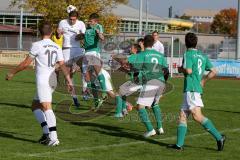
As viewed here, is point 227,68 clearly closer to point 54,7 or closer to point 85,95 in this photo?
point 54,7

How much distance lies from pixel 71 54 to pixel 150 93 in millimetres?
4968

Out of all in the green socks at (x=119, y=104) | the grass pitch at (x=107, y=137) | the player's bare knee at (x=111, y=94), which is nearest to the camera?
the grass pitch at (x=107, y=137)

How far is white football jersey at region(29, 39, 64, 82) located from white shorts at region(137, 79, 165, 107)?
2.06m

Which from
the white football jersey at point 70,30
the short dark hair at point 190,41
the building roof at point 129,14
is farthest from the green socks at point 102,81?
the building roof at point 129,14

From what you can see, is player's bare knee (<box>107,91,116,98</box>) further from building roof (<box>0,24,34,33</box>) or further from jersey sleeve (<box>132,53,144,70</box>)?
building roof (<box>0,24,34,33</box>)

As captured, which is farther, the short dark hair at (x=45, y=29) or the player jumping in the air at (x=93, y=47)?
the player jumping in the air at (x=93, y=47)

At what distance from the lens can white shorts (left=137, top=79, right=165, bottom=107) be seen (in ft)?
39.0

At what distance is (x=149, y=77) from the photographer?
12281 millimetres

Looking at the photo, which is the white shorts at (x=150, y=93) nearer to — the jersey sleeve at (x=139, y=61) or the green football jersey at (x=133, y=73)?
the jersey sleeve at (x=139, y=61)

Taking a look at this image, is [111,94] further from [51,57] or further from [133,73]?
[51,57]

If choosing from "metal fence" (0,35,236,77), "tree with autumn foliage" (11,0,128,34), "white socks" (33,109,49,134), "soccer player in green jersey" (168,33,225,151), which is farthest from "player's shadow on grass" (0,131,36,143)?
"tree with autumn foliage" (11,0,128,34)

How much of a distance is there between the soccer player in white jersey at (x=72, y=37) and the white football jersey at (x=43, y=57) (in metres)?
5.49

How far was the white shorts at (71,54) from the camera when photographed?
16.5 metres

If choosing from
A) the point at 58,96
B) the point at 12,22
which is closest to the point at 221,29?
the point at 12,22
